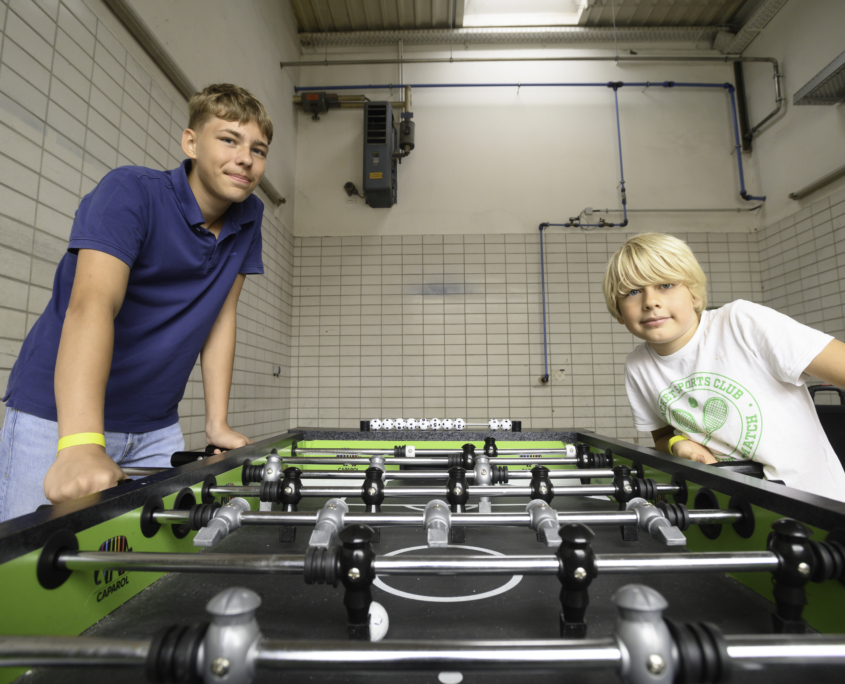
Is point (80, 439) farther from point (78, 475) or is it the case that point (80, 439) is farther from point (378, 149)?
point (378, 149)

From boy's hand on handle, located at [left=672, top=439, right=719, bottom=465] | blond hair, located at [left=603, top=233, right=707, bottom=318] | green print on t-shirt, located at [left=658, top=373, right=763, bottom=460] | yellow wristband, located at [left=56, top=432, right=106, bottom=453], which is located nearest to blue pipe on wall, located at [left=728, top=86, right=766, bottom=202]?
blond hair, located at [left=603, top=233, right=707, bottom=318]

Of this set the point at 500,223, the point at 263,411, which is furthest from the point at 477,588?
the point at 500,223

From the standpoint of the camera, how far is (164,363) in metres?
1.08

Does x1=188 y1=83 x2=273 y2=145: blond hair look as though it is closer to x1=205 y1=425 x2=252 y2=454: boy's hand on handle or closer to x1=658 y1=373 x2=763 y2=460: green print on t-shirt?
x1=205 y1=425 x2=252 y2=454: boy's hand on handle

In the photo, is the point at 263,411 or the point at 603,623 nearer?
the point at 603,623

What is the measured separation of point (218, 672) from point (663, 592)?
50cm

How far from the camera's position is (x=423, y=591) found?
0.55 metres

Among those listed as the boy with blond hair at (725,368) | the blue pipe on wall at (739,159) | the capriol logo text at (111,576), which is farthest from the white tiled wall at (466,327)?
the capriol logo text at (111,576)

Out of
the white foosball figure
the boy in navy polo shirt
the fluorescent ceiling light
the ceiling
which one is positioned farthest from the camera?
the fluorescent ceiling light

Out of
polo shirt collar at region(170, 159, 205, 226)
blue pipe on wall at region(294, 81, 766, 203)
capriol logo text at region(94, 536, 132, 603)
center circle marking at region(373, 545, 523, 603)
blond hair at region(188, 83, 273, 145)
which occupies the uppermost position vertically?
blue pipe on wall at region(294, 81, 766, 203)

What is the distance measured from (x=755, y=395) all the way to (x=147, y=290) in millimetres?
1453

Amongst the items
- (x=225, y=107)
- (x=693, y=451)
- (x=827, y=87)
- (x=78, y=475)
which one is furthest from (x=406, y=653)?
(x=827, y=87)

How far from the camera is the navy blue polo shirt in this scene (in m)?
0.89

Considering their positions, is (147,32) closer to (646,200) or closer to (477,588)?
(477,588)
